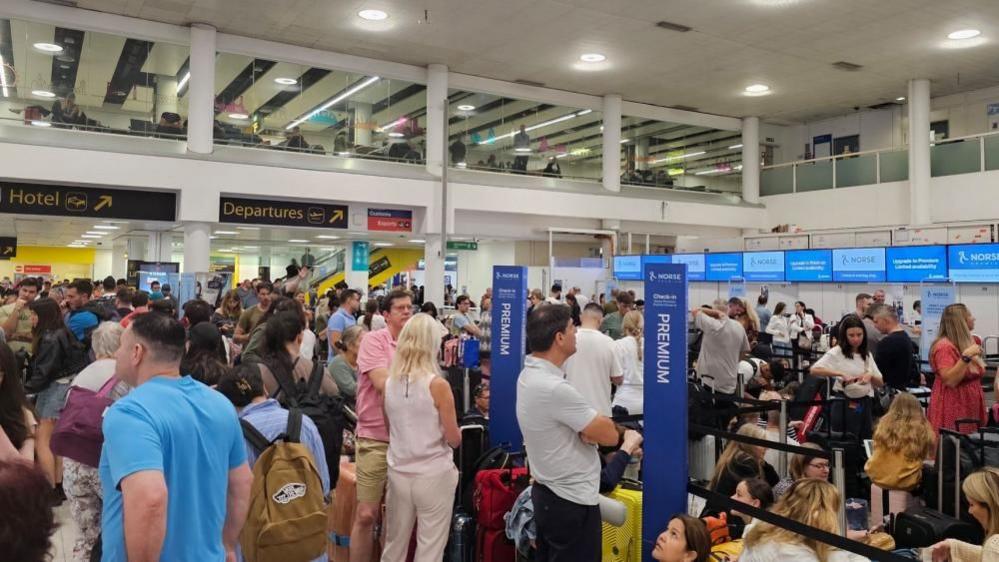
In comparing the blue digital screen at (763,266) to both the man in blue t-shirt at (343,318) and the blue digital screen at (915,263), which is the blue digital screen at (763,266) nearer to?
the blue digital screen at (915,263)

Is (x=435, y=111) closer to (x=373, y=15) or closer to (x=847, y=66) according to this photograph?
(x=373, y=15)

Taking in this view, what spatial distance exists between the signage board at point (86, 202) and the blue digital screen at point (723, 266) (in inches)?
449

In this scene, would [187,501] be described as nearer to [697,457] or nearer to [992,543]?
[992,543]

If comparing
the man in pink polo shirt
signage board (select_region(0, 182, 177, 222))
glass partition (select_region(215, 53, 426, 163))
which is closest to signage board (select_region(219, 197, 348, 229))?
signage board (select_region(0, 182, 177, 222))

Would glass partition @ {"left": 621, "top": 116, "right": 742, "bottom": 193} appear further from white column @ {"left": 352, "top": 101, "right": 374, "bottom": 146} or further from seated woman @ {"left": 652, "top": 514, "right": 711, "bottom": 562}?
seated woman @ {"left": 652, "top": 514, "right": 711, "bottom": 562}

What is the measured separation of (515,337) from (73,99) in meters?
10.9

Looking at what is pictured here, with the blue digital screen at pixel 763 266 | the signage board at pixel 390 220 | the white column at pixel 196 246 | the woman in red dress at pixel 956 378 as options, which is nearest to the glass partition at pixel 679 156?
the blue digital screen at pixel 763 266

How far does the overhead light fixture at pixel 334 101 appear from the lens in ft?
48.1

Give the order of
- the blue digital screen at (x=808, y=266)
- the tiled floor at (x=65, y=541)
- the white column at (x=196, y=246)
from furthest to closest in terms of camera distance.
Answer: the blue digital screen at (x=808, y=266), the white column at (x=196, y=246), the tiled floor at (x=65, y=541)

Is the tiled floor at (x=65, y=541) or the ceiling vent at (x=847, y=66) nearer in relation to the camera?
the tiled floor at (x=65, y=541)

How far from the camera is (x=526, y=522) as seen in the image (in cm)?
353

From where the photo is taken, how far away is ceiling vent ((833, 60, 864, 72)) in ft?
51.0

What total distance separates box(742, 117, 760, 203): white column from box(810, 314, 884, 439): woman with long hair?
50.6 feet

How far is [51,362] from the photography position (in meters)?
5.28
